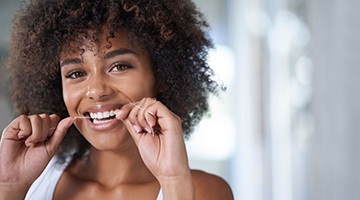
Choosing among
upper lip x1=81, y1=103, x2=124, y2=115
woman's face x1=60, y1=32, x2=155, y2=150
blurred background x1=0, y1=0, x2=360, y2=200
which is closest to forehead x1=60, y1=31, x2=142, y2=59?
woman's face x1=60, y1=32, x2=155, y2=150

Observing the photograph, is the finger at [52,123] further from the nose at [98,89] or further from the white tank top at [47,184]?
the white tank top at [47,184]

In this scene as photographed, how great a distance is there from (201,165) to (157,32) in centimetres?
294

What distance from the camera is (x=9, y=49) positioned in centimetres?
152

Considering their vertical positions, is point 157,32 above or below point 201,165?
above

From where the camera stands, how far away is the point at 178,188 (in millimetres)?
1276

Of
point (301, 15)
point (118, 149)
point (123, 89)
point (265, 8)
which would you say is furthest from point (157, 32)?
point (265, 8)

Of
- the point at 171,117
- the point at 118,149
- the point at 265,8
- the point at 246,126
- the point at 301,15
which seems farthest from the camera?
the point at 246,126

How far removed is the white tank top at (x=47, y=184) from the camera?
153 cm

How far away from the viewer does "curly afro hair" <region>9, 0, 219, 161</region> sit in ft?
4.52

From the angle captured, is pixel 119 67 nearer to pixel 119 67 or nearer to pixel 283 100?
pixel 119 67

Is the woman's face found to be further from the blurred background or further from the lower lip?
the blurred background

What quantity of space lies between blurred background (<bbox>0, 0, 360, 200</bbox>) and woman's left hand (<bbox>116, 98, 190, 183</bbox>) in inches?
15.5

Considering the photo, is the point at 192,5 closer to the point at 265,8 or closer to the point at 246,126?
the point at 265,8

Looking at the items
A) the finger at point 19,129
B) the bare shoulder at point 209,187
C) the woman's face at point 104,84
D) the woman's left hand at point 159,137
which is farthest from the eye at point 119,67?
the bare shoulder at point 209,187
